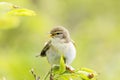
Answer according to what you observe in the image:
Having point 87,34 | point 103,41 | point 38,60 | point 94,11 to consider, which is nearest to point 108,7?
point 94,11

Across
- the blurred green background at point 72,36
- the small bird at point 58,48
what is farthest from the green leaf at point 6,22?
the small bird at point 58,48

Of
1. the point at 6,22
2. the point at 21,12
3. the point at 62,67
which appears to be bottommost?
Answer: the point at 62,67

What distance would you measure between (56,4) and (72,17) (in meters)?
0.59

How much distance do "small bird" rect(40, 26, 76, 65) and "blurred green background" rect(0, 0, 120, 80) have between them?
Result: 0.96 feet

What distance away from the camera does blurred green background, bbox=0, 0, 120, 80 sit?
5.25m

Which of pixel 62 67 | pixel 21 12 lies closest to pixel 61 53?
pixel 62 67

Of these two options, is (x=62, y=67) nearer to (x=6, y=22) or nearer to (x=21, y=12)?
(x=21, y=12)

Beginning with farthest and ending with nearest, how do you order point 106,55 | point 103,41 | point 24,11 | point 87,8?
point 87,8 → point 103,41 → point 106,55 → point 24,11

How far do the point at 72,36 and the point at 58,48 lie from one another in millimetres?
5004

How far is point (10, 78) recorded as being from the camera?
4.91 meters

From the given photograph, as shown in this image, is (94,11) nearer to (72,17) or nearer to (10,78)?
(72,17)

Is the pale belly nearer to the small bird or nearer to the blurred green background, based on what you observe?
the small bird

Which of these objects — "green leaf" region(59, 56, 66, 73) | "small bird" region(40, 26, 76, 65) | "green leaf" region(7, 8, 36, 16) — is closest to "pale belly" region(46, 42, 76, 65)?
"small bird" region(40, 26, 76, 65)

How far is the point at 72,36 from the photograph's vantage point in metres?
8.49
